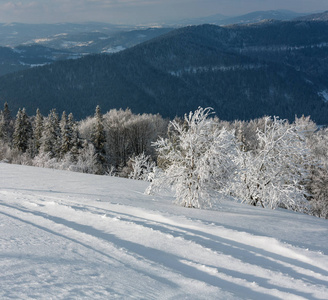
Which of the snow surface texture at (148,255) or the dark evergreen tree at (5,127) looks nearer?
the snow surface texture at (148,255)

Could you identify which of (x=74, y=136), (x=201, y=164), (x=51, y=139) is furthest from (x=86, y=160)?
(x=201, y=164)

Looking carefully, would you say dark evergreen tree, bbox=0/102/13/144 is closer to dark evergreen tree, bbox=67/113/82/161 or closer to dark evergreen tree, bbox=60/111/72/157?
dark evergreen tree, bbox=60/111/72/157

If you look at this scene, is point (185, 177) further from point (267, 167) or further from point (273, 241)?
point (267, 167)

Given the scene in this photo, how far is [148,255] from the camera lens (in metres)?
5.84

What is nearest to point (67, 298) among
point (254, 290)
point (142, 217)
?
point (254, 290)

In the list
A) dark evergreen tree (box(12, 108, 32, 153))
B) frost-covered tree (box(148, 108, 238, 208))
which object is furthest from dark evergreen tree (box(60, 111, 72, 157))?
frost-covered tree (box(148, 108, 238, 208))

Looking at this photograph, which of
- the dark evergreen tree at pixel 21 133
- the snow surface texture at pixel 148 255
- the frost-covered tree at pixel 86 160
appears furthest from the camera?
the dark evergreen tree at pixel 21 133

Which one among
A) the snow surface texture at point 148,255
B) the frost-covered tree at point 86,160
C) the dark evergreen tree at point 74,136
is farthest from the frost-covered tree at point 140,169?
the snow surface texture at point 148,255

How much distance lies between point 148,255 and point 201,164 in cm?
562

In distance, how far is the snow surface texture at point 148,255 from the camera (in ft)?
14.6

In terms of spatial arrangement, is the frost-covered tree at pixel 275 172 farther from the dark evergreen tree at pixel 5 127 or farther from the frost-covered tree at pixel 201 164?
the dark evergreen tree at pixel 5 127

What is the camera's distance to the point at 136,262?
17.7 feet

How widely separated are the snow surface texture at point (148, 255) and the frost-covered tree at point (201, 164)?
2037 millimetres

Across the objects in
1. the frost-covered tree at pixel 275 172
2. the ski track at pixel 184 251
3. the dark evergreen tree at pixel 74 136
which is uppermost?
the dark evergreen tree at pixel 74 136
